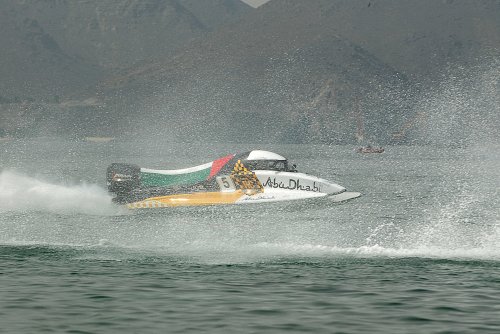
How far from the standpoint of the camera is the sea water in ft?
58.3

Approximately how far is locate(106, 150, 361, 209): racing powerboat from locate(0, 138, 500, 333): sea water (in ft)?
1.20

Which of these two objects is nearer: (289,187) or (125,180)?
(289,187)

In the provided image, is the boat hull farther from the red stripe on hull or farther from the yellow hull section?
the red stripe on hull

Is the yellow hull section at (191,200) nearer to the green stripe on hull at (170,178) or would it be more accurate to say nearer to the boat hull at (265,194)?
the boat hull at (265,194)

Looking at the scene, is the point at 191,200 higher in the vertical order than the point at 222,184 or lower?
lower

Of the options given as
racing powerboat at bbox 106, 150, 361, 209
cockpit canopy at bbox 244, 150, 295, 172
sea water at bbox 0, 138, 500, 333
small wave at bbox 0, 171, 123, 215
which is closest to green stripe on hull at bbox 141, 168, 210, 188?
racing powerboat at bbox 106, 150, 361, 209

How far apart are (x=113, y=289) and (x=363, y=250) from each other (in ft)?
26.1

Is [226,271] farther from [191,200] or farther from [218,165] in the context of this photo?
[218,165]

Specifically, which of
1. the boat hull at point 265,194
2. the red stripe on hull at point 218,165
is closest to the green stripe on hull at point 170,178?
the red stripe on hull at point 218,165

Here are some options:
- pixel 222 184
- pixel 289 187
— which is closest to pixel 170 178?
pixel 222 184

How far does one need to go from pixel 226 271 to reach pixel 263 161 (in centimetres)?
1047

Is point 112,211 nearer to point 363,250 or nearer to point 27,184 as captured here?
point 27,184

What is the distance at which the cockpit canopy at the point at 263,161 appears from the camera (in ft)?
108

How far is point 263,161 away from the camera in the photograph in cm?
3288
